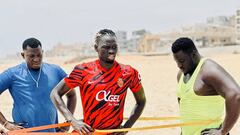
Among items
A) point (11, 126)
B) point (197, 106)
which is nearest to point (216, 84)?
point (197, 106)

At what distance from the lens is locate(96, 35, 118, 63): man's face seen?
4398 millimetres

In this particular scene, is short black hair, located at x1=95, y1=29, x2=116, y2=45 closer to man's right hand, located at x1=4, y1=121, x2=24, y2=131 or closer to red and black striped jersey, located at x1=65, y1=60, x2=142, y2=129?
red and black striped jersey, located at x1=65, y1=60, x2=142, y2=129

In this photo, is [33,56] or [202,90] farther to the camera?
[33,56]

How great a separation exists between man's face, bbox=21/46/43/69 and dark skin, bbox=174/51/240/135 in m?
1.78

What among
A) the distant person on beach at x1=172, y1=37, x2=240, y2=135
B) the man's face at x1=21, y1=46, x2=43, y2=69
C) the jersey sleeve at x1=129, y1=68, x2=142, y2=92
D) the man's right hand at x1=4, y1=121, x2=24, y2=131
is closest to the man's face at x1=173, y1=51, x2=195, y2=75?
the distant person on beach at x1=172, y1=37, x2=240, y2=135

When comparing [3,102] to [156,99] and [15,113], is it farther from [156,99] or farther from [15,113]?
[15,113]

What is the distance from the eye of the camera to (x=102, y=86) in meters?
4.34

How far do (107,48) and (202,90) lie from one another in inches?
37.0

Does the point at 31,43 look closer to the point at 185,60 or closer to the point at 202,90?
the point at 185,60

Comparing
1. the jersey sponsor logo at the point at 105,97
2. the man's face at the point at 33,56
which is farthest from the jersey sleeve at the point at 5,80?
the jersey sponsor logo at the point at 105,97

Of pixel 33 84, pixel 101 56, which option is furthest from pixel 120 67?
pixel 33 84

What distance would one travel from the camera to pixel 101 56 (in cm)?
443

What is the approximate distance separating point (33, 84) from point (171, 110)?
9.99 metres

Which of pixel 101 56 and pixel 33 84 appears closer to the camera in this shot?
pixel 101 56
